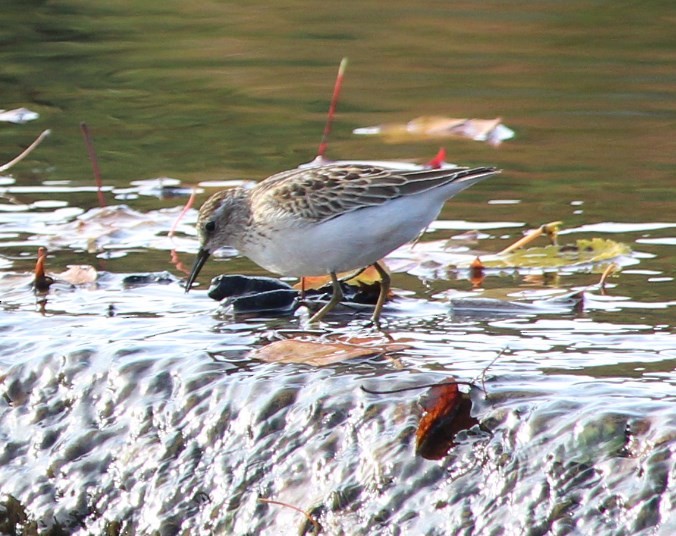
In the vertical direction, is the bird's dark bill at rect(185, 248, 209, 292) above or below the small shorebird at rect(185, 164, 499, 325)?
below

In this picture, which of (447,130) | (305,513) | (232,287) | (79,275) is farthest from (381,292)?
(447,130)

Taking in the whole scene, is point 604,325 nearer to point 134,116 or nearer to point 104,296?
point 104,296

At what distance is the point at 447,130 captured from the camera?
30.8ft

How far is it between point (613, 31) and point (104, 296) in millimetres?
8813

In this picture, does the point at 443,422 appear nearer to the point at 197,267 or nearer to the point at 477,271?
the point at 197,267

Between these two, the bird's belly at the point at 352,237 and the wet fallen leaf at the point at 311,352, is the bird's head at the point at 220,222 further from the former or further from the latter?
the wet fallen leaf at the point at 311,352

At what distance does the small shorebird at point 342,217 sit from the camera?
5.46 m

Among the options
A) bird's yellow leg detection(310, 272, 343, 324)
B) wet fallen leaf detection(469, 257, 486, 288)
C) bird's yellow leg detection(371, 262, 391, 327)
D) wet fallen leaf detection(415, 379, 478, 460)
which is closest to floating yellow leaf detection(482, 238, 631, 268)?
wet fallen leaf detection(469, 257, 486, 288)

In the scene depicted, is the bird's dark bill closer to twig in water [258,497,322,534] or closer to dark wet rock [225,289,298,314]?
dark wet rock [225,289,298,314]

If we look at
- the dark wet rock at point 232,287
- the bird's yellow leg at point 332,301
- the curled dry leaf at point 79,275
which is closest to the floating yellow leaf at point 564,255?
the bird's yellow leg at point 332,301

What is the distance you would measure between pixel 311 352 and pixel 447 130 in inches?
187

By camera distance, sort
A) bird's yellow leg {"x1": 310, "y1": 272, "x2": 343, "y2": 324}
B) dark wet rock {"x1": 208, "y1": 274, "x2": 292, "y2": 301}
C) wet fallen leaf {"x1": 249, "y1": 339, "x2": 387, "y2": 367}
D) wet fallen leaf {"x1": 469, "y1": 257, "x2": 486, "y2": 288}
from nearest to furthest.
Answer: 1. wet fallen leaf {"x1": 249, "y1": 339, "x2": 387, "y2": 367}
2. bird's yellow leg {"x1": 310, "y1": 272, "x2": 343, "y2": 324}
3. dark wet rock {"x1": 208, "y1": 274, "x2": 292, "y2": 301}
4. wet fallen leaf {"x1": 469, "y1": 257, "x2": 486, "y2": 288}

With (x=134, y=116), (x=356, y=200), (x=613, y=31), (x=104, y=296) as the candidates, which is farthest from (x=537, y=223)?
(x=613, y=31)

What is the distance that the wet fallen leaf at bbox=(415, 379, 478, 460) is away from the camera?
4.06 meters
